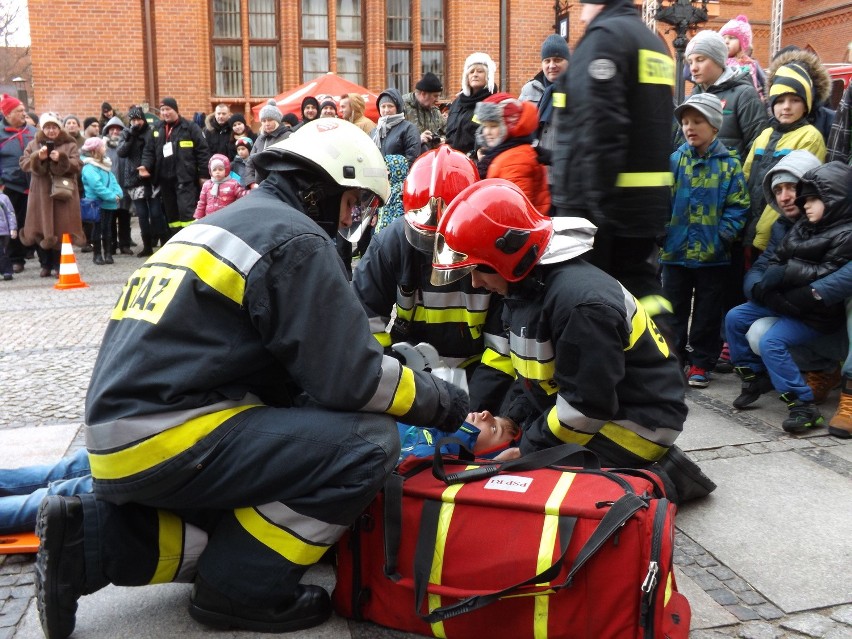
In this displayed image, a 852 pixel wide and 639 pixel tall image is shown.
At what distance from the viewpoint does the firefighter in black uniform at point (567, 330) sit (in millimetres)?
3016

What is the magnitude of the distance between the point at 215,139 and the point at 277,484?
35.6ft

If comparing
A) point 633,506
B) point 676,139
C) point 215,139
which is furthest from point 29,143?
point 633,506

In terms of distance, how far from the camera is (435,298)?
12.9 feet

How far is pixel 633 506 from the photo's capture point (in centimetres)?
242

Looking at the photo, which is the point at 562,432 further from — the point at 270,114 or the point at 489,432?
the point at 270,114

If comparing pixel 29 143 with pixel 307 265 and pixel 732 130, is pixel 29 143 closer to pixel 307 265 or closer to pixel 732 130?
pixel 732 130

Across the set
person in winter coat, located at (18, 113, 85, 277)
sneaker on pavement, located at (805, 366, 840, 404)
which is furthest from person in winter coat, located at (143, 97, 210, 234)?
sneaker on pavement, located at (805, 366, 840, 404)

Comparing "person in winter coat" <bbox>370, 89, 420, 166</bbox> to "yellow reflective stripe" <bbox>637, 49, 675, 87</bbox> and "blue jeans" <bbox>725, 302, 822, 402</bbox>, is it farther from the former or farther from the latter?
"yellow reflective stripe" <bbox>637, 49, 675, 87</bbox>

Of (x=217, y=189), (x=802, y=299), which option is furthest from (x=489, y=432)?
(x=217, y=189)

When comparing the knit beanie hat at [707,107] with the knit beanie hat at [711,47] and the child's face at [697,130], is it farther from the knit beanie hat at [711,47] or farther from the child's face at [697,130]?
the knit beanie hat at [711,47]

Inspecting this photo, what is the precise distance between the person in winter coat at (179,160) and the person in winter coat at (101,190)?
23.5 inches

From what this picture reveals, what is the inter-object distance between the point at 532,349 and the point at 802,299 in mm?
2177

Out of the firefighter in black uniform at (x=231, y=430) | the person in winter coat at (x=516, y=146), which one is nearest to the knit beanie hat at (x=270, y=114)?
the person in winter coat at (x=516, y=146)

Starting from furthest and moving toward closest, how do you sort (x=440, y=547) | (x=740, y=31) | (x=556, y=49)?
(x=740, y=31) < (x=556, y=49) < (x=440, y=547)
